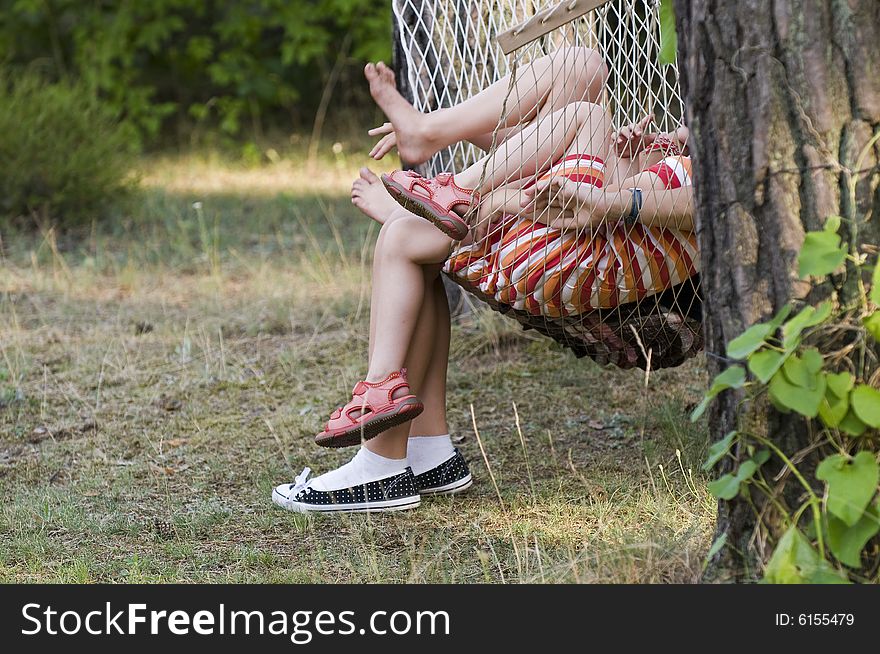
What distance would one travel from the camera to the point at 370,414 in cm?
200

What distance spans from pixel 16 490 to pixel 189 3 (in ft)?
17.9

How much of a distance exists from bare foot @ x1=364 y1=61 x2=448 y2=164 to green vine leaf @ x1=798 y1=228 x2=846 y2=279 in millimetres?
995

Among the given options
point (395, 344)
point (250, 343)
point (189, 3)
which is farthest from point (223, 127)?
point (395, 344)

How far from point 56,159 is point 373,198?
3093 millimetres

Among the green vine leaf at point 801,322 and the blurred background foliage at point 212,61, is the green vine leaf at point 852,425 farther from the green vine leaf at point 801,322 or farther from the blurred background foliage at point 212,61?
the blurred background foliage at point 212,61

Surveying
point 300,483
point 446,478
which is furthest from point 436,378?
point 300,483

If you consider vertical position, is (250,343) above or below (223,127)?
below

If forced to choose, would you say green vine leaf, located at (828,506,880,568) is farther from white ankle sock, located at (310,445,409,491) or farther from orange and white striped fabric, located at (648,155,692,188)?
white ankle sock, located at (310,445,409,491)

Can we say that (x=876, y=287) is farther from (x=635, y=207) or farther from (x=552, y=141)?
(x=552, y=141)

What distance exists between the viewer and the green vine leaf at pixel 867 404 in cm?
131

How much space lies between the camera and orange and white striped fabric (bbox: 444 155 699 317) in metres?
1.94

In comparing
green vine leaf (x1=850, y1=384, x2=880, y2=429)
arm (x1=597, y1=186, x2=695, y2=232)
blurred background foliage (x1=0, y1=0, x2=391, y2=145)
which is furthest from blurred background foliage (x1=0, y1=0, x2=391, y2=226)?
green vine leaf (x1=850, y1=384, x2=880, y2=429)

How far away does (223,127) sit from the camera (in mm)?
6988

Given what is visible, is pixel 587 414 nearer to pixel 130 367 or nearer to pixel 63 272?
pixel 130 367
